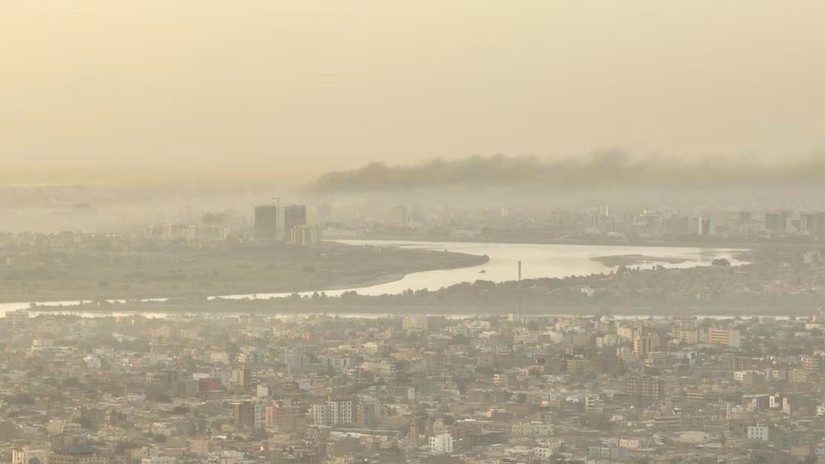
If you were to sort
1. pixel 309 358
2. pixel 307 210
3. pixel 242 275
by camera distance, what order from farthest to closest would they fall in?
pixel 307 210, pixel 242 275, pixel 309 358

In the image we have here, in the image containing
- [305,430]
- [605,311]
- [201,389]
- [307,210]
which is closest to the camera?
[305,430]

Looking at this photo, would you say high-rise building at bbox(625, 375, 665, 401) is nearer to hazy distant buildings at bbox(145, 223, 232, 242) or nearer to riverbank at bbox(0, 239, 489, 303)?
riverbank at bbox(0, 239, 489, 303)

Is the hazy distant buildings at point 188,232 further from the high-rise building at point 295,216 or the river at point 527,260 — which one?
the river at point 527,260

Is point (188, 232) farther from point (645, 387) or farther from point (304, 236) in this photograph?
point (645, 387)

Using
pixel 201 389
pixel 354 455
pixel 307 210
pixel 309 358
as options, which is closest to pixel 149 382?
pixel 201 389

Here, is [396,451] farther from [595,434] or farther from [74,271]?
[74,271]

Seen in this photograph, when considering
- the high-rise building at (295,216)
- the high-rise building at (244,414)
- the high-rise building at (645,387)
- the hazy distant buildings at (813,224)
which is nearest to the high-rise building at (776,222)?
the hazy distant buildings at (813,224)

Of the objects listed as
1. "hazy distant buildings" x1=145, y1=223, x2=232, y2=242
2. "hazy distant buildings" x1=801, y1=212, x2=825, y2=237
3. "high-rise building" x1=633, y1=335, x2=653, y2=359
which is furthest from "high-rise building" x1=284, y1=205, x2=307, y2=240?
"high-rise building" x1=633, y1=335, x2=653, y2=359
